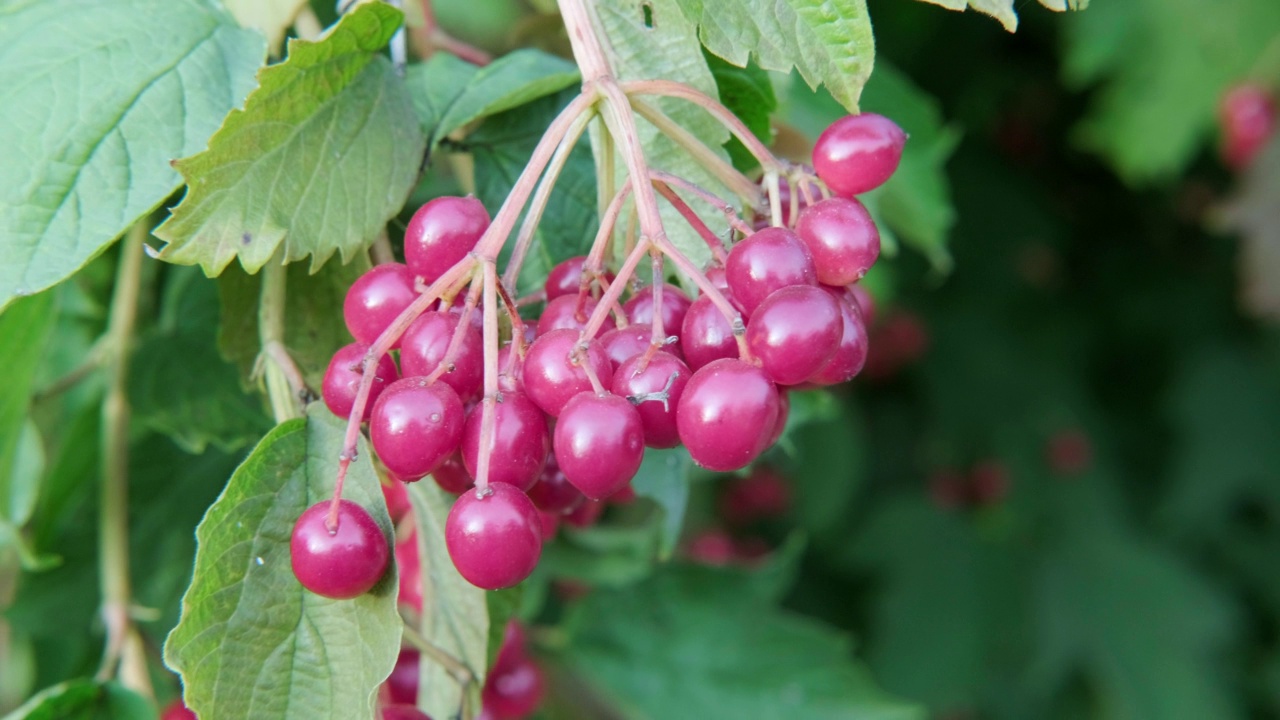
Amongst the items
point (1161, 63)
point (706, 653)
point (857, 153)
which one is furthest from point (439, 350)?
point (1161, 63)

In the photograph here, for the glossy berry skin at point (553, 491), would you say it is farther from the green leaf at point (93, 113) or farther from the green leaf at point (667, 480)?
the green leaf at point (93, 113)

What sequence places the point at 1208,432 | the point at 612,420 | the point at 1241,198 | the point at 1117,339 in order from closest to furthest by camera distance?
the point at 612,420
the point at 1241,198
the point at 1208,432
the point at 1117,339

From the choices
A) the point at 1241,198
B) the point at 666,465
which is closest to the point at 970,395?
the point at 1241,198

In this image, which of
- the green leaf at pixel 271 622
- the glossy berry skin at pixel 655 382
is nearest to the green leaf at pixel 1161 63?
the glossy berry skin at pixel 655 382

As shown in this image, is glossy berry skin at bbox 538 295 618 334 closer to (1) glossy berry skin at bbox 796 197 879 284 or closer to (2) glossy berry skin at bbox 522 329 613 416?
(2) glossy berry skin at bbox 522 329 613 416

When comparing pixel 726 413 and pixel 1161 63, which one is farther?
pixel 1161 63

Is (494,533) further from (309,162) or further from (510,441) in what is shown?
(309,162)

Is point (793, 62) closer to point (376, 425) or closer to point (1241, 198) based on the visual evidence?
point (376, 425)
